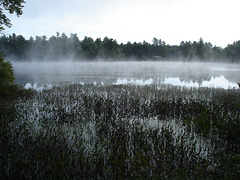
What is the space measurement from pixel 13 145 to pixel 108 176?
3.13 m

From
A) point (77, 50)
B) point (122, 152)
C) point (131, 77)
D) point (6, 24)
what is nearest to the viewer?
point (122, 152)

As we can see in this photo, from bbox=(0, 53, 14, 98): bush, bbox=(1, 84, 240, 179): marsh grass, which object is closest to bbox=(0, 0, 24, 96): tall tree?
bbox=(0, 53, 14, 98): bush

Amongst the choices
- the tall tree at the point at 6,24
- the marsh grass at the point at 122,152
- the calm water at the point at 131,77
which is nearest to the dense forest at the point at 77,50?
the calm water at the point at 131,77

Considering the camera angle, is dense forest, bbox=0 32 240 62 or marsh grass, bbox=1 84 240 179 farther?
dense forest, bbox=0 32 240 62

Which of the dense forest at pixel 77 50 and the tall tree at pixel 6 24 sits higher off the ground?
the dense forest at pixel 77 50

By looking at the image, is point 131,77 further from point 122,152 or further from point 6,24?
point 122,152

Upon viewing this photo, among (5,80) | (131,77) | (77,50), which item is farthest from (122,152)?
(77,50)

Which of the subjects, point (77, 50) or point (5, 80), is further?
point (77, 50)

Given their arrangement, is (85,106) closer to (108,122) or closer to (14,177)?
(108,122)

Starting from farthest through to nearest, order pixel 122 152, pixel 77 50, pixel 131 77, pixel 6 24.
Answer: pixel 77 50, pixel 131 77, pixel 6 24, pixel 122 152

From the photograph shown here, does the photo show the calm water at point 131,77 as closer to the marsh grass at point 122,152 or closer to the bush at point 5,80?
the bush at point 5,80

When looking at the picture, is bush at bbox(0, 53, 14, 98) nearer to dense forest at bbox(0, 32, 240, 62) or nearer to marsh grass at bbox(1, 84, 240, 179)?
marsh grass at bbox(1, 84, 240, 179)

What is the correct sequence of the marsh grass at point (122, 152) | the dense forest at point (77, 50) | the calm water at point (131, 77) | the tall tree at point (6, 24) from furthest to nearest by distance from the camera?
the dense forest at point (77, 50), the calm water at point (131, 77), the tall tree at point (6, 24), the marsh grass at point (122, 152)

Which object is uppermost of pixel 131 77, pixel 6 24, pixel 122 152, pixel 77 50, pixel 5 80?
pixel 77 50
